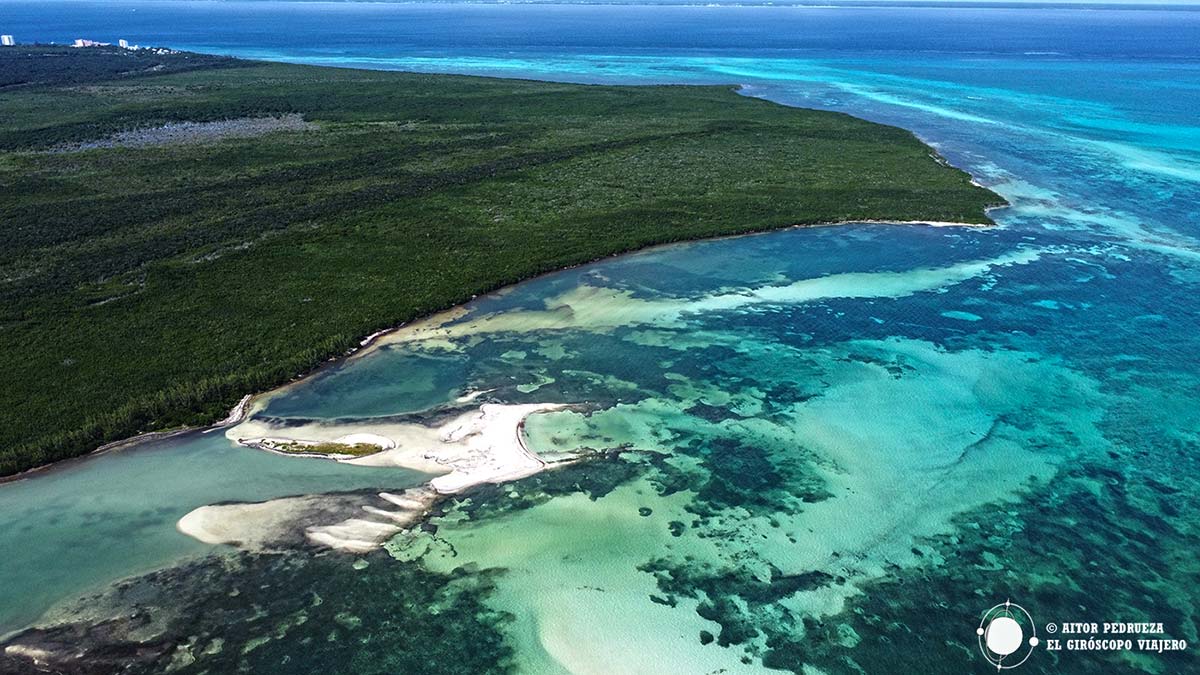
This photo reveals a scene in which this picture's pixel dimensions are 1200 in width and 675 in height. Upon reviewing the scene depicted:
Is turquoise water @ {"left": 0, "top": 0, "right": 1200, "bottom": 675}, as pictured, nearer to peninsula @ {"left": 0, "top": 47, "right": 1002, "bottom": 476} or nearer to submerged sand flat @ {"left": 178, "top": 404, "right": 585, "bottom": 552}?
submerged sand flat @ {"left": 178, "top": 404, "right": 585, "bottom": 552}

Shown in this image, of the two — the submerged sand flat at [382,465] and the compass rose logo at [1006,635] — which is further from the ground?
the submerged sand flat at [382,465]

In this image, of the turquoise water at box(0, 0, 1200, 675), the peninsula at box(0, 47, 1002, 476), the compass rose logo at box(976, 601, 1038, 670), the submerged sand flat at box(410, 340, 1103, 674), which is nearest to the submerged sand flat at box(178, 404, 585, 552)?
the turquoise water at box(0, 0, 1200, 675)

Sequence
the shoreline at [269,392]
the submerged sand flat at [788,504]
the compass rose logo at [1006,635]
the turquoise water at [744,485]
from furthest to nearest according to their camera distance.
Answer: the shoreline at [269,392] → the submerged sand flat at [788,504] → the turquoise water at [744,485] → the compass rose logo at [1006,635]

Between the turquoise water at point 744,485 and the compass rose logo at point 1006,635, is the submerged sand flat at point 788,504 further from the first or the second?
the compass rose logo at point 1006,635

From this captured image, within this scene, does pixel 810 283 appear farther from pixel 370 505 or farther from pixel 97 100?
pixel 97 100

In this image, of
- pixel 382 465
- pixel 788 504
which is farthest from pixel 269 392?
pixel 788 504

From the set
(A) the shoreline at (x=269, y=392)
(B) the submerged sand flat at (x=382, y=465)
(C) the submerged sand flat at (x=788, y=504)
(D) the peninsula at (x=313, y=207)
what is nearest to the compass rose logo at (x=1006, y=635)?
(C) the submerged sand flat at (x=788, y=504)
